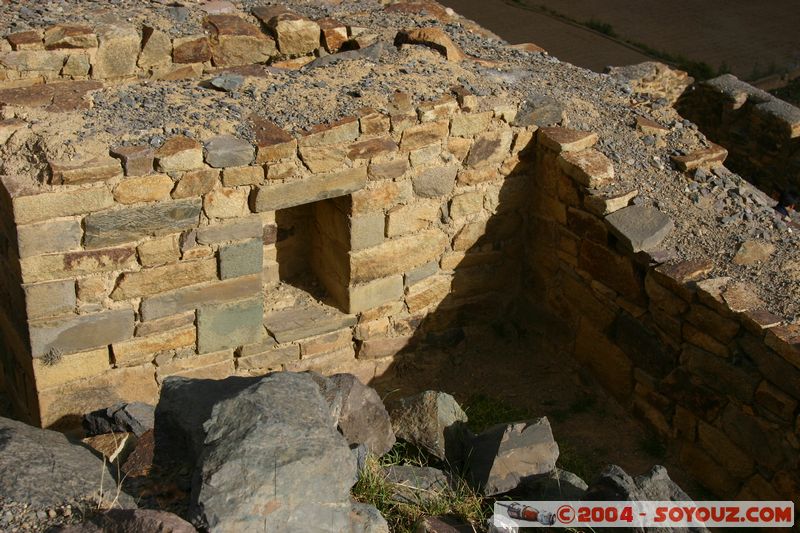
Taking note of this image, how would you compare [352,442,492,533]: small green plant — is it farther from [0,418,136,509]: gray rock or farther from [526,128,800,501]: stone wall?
[526,128,800,501]: stone wall

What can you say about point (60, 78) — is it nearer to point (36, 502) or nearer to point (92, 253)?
point (92, 253)

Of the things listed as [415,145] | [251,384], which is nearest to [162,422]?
[251,384]

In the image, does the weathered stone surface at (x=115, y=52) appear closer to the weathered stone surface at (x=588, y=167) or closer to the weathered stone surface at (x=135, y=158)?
the weathered stone surface at (x=135, y=158)

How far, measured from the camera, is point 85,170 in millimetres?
4992

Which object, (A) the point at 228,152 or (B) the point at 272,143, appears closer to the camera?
(A) the point at 228,152

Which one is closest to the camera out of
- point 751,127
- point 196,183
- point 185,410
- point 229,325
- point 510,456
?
point 185,410

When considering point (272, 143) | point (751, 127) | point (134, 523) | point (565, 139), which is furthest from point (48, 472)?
point (751, 127)

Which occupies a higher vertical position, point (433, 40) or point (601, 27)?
point (433, 40)

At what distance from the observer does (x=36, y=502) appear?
3.50 metres

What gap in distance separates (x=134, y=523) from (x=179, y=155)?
242 centimetres

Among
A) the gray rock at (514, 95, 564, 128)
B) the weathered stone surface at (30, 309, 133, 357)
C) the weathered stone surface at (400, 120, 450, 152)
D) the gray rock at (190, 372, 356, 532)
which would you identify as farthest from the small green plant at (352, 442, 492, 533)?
the gray rock at (514, 95, 564, 128)

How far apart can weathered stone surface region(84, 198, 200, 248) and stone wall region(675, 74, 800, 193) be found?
16.9ft

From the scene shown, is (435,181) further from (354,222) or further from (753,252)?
(753,252)

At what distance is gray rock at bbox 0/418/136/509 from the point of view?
353 centimetres
